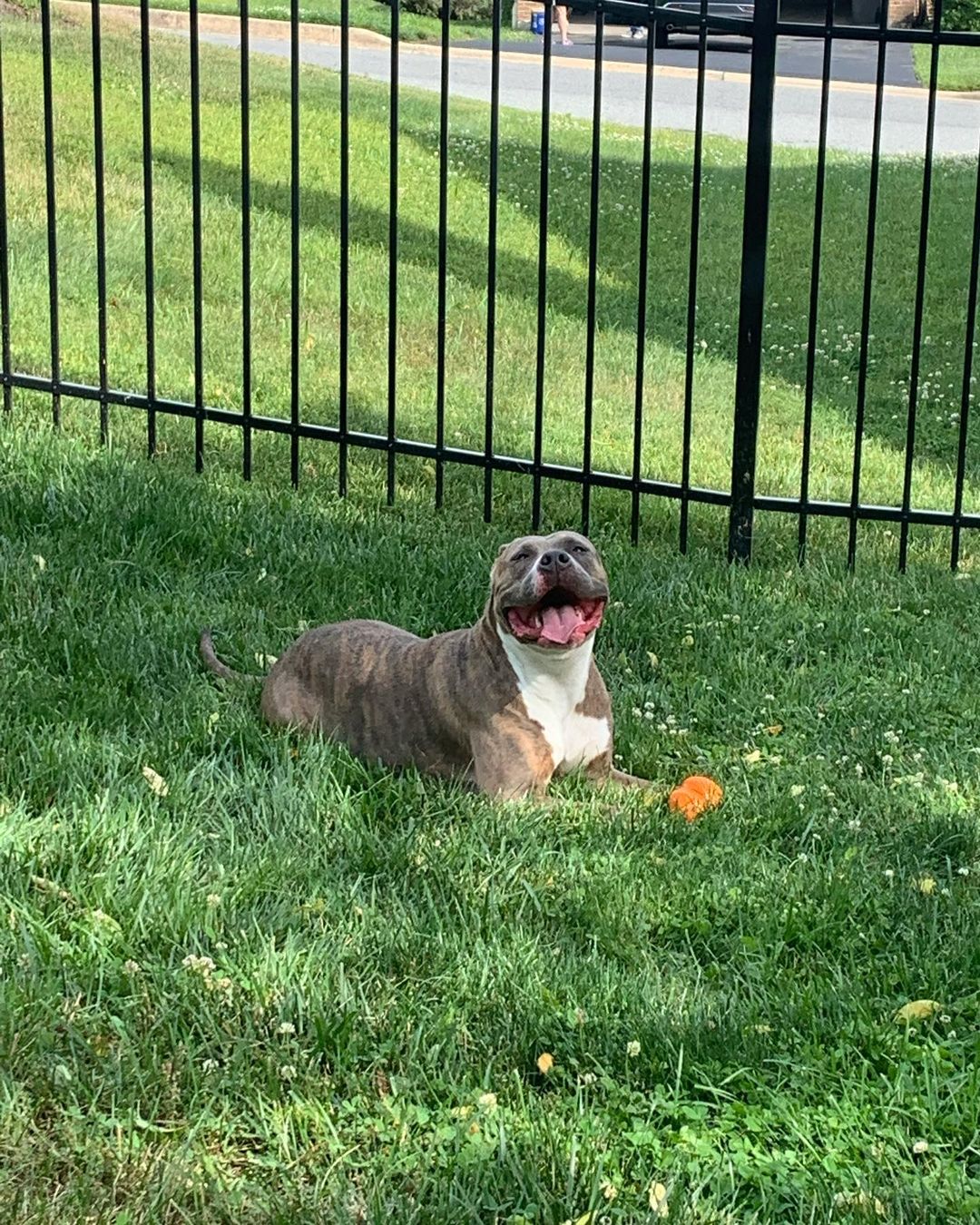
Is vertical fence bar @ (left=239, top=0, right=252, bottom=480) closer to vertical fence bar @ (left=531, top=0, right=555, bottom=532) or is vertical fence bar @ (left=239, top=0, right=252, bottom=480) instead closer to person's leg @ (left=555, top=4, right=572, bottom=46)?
vertical fence bar @ (left=531, top=0, right=555, bottom=532)

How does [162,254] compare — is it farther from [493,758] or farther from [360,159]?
[493,758]

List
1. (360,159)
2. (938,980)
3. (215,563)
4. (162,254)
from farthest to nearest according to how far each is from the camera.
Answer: (360,159)
(162,254)
(215,563)
(938,980)

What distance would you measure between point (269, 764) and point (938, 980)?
173cm

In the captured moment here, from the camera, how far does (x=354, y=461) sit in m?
6.78

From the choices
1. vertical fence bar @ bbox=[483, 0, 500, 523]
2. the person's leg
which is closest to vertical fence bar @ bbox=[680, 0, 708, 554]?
vertical fence bar @ bbox=[483, 0, 500, 523]

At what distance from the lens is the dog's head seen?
4.05 meters

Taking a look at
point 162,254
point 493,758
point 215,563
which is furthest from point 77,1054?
point 162,254

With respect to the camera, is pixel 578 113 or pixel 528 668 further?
pixel 578 113

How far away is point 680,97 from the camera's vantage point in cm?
2123

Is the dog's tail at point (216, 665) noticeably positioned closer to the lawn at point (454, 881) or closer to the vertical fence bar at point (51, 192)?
the lawn at point (454, 881)

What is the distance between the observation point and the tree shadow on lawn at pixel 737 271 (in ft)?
29.8

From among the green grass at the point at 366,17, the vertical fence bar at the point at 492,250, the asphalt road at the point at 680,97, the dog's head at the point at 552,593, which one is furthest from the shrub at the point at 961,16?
the dog's head at the point at 552,593

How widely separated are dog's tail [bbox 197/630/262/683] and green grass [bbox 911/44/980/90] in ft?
61.5

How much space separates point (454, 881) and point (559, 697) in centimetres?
80
